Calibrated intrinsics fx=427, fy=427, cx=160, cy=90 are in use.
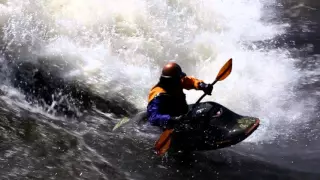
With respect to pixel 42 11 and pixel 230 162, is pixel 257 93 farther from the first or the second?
pixel 42 11

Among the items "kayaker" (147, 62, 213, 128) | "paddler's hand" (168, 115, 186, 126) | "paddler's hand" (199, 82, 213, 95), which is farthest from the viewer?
"paddler's hand" (199, 82, 213, 95)

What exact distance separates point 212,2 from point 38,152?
962cm

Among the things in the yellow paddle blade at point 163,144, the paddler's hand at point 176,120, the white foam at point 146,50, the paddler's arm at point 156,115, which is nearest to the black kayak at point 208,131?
the paddler's hand at point 176,120

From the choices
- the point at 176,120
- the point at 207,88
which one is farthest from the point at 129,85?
the point at 176,120

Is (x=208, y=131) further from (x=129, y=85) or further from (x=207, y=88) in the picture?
(x=129, y=85)

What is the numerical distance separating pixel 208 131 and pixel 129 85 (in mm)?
2918

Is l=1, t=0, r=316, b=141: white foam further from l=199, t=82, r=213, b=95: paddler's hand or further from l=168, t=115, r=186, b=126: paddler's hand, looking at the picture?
l=168, t=115, r=186, b=126: paddler's hand

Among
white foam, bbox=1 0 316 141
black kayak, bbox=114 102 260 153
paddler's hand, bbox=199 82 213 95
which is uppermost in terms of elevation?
white foam, bbox=1 0 316 141

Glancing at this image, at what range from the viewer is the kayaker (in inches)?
196

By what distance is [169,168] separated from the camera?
16.3ft

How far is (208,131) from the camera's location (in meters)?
5.16

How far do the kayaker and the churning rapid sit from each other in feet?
1.81

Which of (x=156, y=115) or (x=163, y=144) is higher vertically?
(x=156, y=115)

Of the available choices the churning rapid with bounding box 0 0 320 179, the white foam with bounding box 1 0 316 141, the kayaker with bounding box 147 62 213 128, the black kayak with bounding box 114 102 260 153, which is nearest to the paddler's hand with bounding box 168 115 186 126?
the kayaker with bounding box 147 62 213 128
